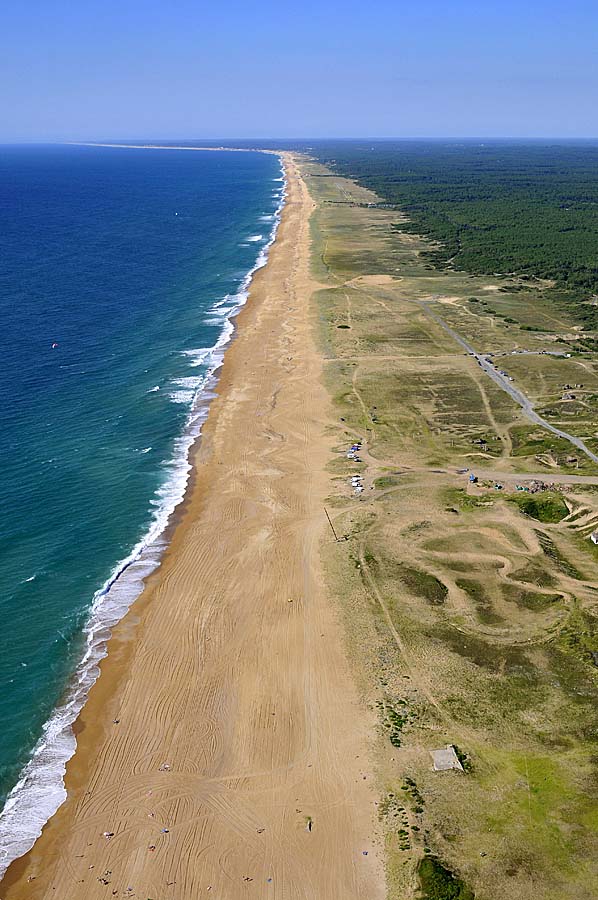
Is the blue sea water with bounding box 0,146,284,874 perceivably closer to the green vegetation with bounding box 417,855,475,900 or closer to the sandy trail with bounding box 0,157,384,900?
the sandy trail with bounding box 0,157,384,900

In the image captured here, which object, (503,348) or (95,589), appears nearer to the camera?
(95,589)

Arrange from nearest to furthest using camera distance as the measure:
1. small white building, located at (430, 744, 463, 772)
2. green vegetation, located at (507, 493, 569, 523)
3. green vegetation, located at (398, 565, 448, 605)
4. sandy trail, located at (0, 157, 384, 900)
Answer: sandy trail, located at (0, 157, 384, 900) → small white building, located at (430, 744, 463, 772) → green vegetation, located at (398, 565, 448, 605) → green vegetation, located at (507, 493, 569, 523)

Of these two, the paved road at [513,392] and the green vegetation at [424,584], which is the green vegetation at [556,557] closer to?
the green vegetation at [424,584]

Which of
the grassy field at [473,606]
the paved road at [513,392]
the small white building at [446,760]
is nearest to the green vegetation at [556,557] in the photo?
the grassy field at [473,606]

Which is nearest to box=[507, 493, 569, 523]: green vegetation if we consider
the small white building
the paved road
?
the paved road

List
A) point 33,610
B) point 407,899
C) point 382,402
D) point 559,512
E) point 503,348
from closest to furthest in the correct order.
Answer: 1. point 407,899
2. point 33,610
3. point 559,512
4. point 382,402
5. point 503,348

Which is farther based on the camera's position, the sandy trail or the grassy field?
the grassy field

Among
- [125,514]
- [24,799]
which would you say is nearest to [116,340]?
[125,514]

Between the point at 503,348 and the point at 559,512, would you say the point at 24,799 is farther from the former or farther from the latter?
the point at 503,348
